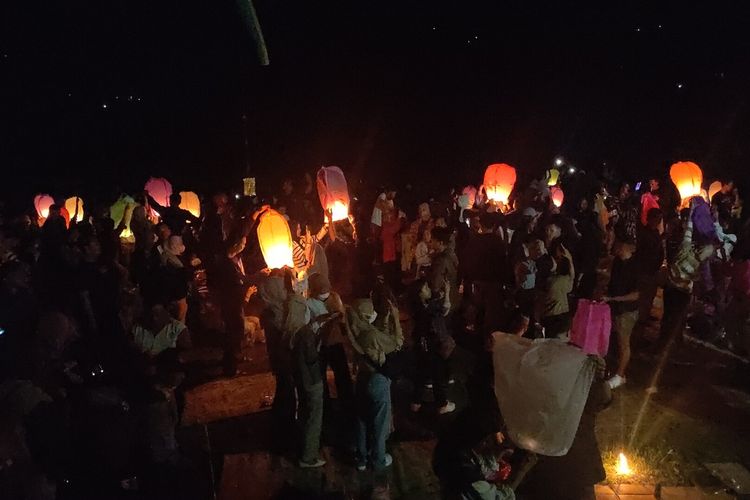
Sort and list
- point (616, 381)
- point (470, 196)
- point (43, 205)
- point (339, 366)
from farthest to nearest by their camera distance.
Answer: point (470, 196), point (43, 205), point (616, 381), point (339, 366)

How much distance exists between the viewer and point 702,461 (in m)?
5.51

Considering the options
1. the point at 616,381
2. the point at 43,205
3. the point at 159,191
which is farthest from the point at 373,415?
the point at 43,205

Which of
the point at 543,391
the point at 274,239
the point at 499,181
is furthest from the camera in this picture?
the point at 499,181

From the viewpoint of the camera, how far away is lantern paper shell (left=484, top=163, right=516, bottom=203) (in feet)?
34.6

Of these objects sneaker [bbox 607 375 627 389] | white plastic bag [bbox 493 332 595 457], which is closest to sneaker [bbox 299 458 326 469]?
white plastic bag [bbox 493 332 595 457]

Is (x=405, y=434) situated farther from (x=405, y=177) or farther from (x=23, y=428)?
(x=405, y=177)

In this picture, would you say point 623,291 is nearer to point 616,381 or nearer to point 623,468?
point 616,381

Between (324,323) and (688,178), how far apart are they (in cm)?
785

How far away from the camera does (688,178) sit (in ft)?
31.8

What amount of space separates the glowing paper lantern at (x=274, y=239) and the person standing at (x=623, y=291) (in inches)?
152

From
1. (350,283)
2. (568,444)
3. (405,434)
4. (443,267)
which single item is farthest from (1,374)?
(350,283)

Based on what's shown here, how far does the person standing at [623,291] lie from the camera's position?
634 centimetres

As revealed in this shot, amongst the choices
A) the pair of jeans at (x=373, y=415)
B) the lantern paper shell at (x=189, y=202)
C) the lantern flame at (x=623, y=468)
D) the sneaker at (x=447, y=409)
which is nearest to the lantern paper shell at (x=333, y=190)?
the lantern paper shell at (x=189, y=202)

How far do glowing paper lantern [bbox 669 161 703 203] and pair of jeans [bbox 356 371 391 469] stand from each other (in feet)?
24.7
